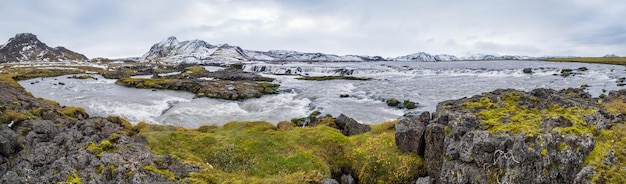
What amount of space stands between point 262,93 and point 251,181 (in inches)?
1913

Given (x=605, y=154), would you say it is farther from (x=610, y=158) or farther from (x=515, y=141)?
(x=515, y=141)

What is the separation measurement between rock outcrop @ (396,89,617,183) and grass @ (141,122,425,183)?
4.15 feet

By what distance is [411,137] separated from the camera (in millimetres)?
16891

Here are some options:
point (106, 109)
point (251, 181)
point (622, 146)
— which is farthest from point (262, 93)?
point (622, 146)

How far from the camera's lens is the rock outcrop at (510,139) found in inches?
428

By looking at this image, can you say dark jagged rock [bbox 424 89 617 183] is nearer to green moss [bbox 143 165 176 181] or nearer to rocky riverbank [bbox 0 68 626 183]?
rocky riverbank [bbox 0 68 626 183]

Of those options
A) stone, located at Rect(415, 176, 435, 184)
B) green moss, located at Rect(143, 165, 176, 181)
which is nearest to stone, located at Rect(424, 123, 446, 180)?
stone, located at Rect(415, 176, 435, 184)

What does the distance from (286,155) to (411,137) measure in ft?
20.6

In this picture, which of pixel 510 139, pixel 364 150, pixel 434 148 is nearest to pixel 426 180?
pixel 434 148

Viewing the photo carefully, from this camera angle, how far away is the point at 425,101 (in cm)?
5009

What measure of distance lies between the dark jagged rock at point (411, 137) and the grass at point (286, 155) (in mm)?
391

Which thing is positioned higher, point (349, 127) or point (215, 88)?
point (349, 127)

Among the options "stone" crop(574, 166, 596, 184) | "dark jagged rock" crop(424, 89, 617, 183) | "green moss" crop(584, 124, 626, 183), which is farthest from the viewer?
"dark jagged rock" crop(424, 89, 617, 183)

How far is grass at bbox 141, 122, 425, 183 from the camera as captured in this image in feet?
50.2
